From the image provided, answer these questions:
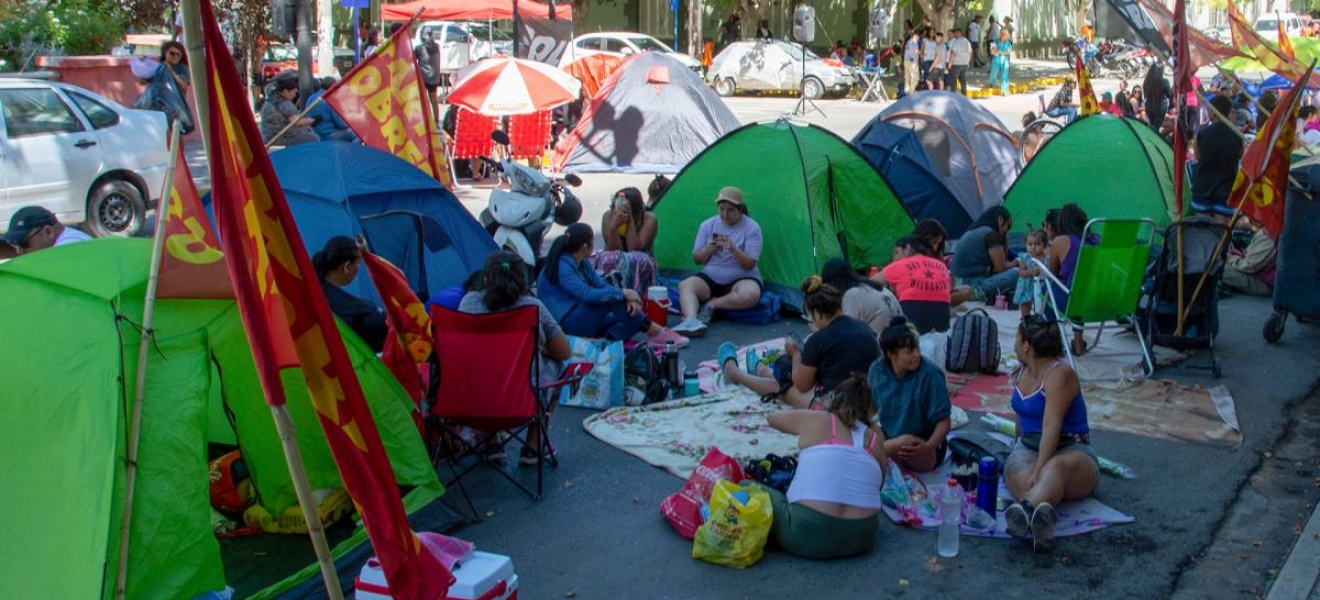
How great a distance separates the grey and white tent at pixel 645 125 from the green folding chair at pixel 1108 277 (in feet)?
30.8

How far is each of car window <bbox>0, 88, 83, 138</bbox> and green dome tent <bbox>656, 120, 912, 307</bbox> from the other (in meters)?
5.67

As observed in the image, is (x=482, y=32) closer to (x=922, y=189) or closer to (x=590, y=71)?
(x=590, y=71)

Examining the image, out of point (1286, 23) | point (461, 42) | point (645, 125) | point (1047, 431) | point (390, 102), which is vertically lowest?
point (1047, 431)

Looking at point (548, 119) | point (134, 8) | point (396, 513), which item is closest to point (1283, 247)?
point (396, 513)

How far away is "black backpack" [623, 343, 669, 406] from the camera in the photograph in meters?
7.78

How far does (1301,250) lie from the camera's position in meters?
8.81

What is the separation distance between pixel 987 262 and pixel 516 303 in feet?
17.0

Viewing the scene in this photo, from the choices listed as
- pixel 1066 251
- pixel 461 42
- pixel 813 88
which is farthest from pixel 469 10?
pixel 1066 251

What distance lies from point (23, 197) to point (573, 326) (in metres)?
5.91

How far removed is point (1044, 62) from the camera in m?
43.9

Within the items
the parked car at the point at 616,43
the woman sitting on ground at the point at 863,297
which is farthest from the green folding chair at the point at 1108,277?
the parked car at the point at 616,43

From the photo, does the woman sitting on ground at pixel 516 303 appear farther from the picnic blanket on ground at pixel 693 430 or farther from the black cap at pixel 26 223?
the black cap at pixel 26 223

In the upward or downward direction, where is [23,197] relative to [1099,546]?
upward

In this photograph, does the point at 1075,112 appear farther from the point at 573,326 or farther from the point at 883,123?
the point at 573,326
